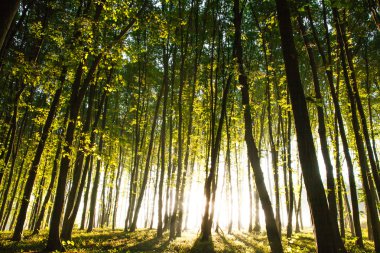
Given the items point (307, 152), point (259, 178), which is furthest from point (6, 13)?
point (259, 178)

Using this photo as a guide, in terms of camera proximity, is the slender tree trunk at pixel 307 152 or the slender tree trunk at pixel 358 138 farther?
the slender tree trunk at pixel 358 138

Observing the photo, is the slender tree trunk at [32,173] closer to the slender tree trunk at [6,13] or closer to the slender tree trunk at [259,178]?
the slender tree trunk at [259,178]

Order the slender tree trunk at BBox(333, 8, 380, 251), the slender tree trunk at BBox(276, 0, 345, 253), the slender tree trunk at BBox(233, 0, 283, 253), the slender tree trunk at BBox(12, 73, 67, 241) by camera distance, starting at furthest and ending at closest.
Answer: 1. the slender tree trunk at BBox(12, 73, 67, 241)
2. the slender tree trunk at BBox(333, 8, 380, 251)
3. the slender tree trunk at BBox(233, 0, 283, 253)
4. the slender tree trunk at BBox(276, 0, 345, 253)

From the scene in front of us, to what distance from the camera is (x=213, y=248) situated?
13.1 m

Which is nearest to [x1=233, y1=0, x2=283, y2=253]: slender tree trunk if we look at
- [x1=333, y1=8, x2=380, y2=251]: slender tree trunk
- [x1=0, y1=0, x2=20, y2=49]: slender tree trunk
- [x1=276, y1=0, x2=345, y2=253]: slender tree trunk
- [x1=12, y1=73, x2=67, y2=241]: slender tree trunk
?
[x1=276, y1=0, x2=345, y2=253]: slender tree trunk

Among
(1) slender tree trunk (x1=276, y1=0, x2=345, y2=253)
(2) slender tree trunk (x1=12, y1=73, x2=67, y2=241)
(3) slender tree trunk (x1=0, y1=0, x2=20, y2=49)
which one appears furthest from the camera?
(2) slender tree trunk (x1=12, y1=73, x2=67, y2=241)

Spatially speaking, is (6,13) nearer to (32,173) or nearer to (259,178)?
(259,178)

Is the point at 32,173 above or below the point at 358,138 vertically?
below

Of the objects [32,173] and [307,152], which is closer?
[307,152]

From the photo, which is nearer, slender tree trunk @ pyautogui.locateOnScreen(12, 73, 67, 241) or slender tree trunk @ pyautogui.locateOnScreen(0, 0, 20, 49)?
slender tree trunk @ pyautogui.locateOnScreen(0, 0, 20, 49)

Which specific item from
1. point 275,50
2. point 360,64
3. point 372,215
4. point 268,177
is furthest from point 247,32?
point 268,177

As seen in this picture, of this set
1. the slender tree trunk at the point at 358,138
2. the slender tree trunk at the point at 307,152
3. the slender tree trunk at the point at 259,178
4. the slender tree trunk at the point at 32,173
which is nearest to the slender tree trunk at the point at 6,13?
the slender tree trunk at the point at 307,152

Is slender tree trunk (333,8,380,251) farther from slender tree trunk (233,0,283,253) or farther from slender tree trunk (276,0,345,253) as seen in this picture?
slender tree trunk (276,0,345,253)

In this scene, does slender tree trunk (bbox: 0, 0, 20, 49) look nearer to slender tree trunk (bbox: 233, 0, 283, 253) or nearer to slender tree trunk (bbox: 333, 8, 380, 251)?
slender tree trunk (bbox: 233, 0, 283, 253)
